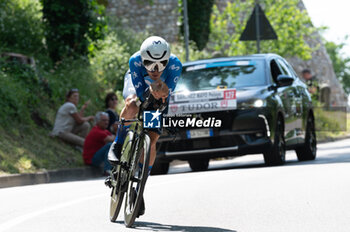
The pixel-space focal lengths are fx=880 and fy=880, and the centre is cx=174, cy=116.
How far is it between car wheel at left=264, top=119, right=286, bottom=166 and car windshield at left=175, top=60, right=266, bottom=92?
81 cm

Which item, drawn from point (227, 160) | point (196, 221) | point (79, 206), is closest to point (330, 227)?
point (196, 221)

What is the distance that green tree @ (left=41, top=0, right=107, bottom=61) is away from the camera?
21.0m

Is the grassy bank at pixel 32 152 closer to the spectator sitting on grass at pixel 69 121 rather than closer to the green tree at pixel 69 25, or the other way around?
the spectator sitting on grass at pixel 69 121

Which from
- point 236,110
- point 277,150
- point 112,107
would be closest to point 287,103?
point 277,150

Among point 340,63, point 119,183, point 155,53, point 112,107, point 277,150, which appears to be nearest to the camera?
point 155,53

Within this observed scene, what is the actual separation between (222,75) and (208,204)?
563 centimetres

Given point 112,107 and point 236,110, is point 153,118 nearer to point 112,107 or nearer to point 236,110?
point 236,110

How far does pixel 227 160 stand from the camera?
1928cm

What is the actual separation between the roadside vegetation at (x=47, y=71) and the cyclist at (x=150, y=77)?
18.3ft

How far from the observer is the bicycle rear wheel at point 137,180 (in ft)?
23.6

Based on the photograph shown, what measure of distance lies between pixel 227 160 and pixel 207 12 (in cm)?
1699

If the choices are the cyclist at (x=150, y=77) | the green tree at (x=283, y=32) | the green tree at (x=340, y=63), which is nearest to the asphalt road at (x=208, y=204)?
the cyclist at (x=150, y=77)

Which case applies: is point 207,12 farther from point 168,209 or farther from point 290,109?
point 168,209

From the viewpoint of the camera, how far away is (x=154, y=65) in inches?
284
